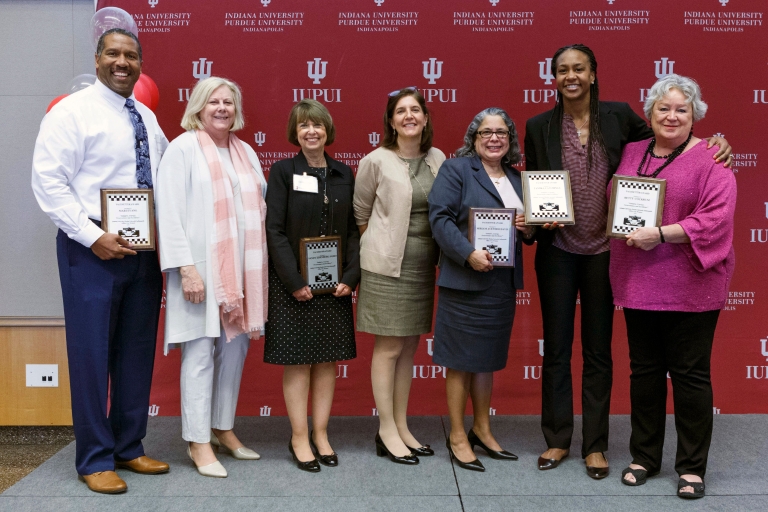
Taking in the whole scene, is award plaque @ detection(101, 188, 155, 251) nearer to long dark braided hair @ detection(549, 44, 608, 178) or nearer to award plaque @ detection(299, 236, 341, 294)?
award plaque @ detection(299, 236, 341, 294)

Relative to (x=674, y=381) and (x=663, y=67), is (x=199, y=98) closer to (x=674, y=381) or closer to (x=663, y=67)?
(x=674, y=381)

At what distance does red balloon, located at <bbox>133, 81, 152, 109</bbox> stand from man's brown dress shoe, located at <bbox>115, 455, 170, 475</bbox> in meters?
1.72

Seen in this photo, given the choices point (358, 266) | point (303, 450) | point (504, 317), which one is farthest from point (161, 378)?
point (504, 317)

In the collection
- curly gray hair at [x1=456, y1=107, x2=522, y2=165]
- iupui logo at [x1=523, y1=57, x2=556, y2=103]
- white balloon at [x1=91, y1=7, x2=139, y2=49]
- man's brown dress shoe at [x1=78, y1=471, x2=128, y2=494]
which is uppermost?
white balloon at [x1=91, y1=7, x2=139, y2=49]

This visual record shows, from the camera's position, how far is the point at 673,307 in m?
2.49

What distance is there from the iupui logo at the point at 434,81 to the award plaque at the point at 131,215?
5.60ft

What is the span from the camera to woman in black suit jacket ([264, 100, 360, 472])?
8.94ft

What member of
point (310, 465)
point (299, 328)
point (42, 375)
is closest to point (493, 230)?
point (299, 328)

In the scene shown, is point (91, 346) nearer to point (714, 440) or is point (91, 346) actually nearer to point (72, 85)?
point (72, 85)

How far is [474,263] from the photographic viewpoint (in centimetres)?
261

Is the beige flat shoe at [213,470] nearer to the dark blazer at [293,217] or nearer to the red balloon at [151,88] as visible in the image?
the dark blazer at [293,217]

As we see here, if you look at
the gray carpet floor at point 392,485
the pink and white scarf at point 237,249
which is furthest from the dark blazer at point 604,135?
the pink and white scarf at point 237,249

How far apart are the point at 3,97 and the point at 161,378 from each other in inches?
70.4

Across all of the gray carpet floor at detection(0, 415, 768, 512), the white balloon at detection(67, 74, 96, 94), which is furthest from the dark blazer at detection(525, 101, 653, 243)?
the white balloon at detection(67, 74, 96, 94)
